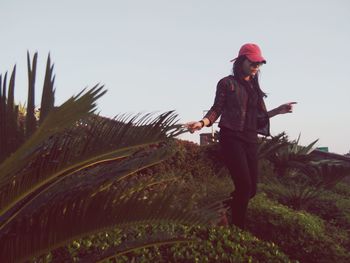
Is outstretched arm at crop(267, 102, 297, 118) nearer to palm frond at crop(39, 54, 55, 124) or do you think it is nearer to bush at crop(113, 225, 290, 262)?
bush at crop(113, 225, 290, 262)

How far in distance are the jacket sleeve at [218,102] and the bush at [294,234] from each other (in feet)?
6.37

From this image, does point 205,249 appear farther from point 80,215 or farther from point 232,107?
point 80,215

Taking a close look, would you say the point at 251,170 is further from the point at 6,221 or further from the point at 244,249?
the point at 6,221

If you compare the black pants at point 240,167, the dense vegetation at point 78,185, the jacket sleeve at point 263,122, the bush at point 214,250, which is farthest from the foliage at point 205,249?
the jacket sleeve at point 263,122

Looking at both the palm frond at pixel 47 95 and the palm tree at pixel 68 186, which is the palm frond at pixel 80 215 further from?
the palm frond at pixel 47 95

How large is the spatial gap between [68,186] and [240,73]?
288 centimetres

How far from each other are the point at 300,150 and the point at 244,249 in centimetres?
659

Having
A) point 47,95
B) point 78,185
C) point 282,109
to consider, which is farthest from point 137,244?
point 282,109

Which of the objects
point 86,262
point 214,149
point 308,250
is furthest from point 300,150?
point 86,262

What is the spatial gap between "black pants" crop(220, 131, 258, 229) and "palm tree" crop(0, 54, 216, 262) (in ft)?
6.24

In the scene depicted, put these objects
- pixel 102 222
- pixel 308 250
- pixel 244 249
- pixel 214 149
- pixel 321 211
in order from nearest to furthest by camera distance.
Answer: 1. pixel 102 222
2. pixel 244 249
3. pixel 308 250
4. pixel 321 211
5. pixel 214 149

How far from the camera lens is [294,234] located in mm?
5453

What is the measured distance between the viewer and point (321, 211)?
7656mm

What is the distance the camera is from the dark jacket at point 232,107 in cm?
449
